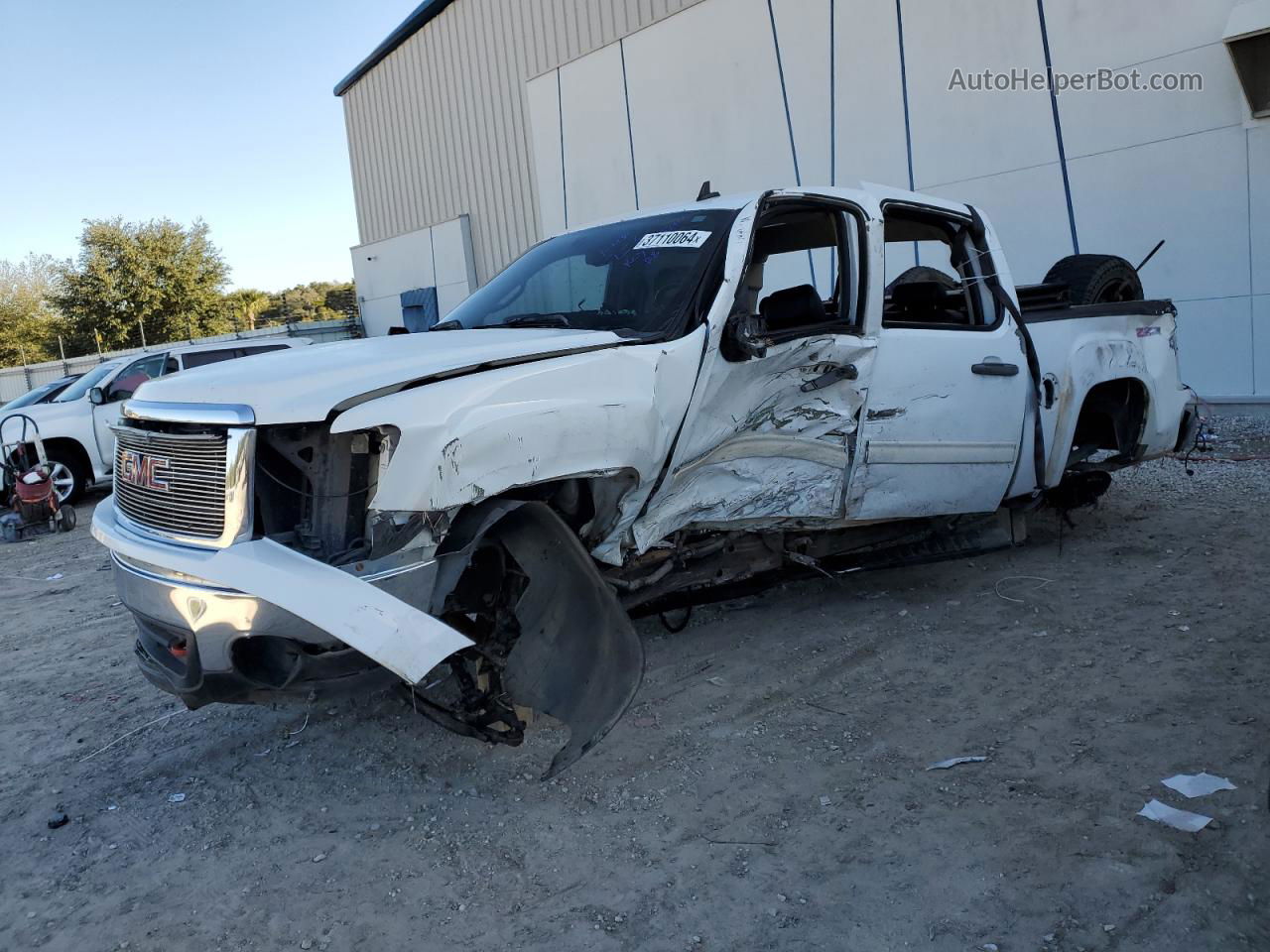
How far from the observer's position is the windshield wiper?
3762mm

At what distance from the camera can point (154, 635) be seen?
3.07m

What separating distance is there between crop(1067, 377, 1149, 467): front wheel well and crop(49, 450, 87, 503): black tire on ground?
419 inches

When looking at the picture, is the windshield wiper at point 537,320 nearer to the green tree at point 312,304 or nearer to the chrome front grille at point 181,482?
the chrome front grille at point 181,482

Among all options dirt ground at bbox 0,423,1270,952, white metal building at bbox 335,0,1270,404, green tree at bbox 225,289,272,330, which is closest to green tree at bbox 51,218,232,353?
green tree at bbox 225,289,272,330

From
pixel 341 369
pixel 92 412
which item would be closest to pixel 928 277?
pixel 341 369

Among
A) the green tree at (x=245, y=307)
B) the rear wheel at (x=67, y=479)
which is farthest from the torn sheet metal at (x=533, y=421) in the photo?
the green tree at (x=245, y=307)

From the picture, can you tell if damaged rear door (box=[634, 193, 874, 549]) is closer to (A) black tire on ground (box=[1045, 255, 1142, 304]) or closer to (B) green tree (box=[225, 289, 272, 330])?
(A) black tire on ground (box=[1045, 255, 1142, 304])

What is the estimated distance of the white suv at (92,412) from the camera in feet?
35.3

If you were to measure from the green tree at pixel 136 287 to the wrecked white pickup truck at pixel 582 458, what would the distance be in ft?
132

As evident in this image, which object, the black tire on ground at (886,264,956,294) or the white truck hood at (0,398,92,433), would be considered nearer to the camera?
the black tire on ground at (886,264,956,294)

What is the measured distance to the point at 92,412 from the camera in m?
11.1

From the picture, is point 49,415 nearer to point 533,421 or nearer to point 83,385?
point 83,385

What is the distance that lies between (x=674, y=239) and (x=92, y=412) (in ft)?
31.9

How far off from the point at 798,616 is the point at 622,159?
36.2 feet
